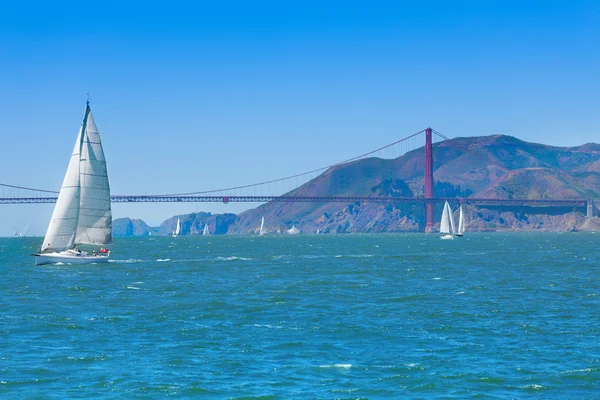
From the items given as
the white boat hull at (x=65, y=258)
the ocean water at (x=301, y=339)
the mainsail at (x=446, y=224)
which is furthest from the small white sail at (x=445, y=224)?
the ocean water at (x=301, y=339)

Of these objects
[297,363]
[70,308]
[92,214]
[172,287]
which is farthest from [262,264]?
[297,363]

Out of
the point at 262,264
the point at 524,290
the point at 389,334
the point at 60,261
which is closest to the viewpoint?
the point at 389,334

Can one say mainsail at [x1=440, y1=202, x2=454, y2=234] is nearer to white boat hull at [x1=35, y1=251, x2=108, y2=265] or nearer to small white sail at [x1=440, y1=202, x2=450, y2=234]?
small white sail at [x1=440, y1=202, x2=450, y2=234]

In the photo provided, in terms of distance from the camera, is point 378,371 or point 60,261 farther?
point 60,261

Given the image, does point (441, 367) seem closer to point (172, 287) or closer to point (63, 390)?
point (63, 390)

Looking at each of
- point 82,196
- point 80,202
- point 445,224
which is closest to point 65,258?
point 80,202

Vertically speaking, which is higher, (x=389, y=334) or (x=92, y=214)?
(x=92, y=214)

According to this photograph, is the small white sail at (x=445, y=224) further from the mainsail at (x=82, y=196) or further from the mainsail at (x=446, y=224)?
the mainsail at (x=82, y=196)

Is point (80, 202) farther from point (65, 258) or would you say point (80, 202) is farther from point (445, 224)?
point (445, 224)
